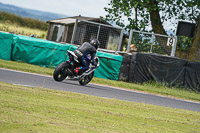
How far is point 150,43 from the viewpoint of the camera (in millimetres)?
20141

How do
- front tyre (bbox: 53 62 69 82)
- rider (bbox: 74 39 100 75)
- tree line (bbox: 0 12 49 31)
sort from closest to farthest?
front tyre (bbox: 53 62 69 82) → rider (bbox: 74 39 100 75) → tree line (bbox: 0 12 49 31)

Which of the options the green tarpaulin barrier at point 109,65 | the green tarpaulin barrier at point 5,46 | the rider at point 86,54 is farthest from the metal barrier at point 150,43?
the rider at point 86,54

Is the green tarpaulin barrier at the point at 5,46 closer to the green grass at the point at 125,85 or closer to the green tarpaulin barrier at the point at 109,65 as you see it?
the green grass at the point at 125,85

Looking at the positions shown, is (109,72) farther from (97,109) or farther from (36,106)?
(36,106)

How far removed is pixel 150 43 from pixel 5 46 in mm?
7158

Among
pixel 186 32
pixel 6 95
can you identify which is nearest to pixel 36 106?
pixel 6 95

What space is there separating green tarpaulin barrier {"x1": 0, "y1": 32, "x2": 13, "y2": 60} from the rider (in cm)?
629

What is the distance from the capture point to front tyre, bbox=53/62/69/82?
41.4ft

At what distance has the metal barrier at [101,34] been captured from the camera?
19906 mm

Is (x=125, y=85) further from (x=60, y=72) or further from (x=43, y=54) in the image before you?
(x=60, y=72)

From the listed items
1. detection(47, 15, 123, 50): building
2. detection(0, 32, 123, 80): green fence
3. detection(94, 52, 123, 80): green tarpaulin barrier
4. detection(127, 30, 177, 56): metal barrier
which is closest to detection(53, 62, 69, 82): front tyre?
detection(0, 32, 123, 80): green fence

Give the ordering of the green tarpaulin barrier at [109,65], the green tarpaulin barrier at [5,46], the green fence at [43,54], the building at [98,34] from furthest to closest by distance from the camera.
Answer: the building at [98,34], the green tarpaulin barrier at [109,65], the green fence at [43,54], the green tarpaulin barrier at [5,46]

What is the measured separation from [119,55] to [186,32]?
385 cm

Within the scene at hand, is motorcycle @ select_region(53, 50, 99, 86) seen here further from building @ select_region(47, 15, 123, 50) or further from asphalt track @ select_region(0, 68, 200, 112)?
building @ select_region(47, 15, 123, 50)
